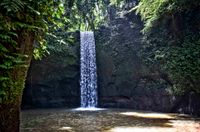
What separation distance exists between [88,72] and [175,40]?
18.0 ft

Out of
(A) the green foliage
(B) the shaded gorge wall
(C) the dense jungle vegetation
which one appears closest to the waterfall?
(B) the shaded gorge wall

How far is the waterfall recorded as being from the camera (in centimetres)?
1806

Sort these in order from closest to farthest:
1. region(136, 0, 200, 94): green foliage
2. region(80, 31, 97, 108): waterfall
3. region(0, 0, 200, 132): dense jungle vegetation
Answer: region(0, 0, 200, 132): dense jungle vegetation → region(136, 0, 200, 94): green foliage → region(80, 31, 97, 108): waterfall

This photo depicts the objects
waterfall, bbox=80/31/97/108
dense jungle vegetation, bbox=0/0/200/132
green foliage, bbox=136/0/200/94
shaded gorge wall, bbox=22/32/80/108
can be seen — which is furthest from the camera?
waterfall, bbox=80/31/97/108

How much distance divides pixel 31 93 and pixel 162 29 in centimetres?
807

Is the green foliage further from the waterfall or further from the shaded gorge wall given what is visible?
the shaded gorge wall

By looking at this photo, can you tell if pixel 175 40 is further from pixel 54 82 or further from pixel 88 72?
pixel 54 82

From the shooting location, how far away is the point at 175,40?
1620cm

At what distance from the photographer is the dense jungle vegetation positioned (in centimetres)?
364

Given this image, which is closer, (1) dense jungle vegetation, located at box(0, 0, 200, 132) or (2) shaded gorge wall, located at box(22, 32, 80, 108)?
(1) dense jungle vegetation, located at box(0, 0, 200, 132)

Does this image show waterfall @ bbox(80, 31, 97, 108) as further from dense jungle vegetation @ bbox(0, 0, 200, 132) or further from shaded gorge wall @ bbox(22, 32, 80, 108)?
dense jungle vegetation @ bbox(0, 0, 200, 132)

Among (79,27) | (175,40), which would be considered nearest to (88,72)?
(175,40)

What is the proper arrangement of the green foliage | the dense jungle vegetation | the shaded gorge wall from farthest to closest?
1. the shaded gorge wall
2. the green foliage
3. the dense jungle vegetation

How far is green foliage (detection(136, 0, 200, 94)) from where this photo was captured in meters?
14.0
